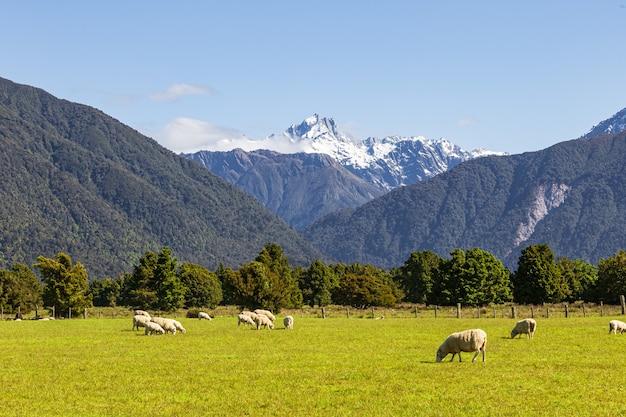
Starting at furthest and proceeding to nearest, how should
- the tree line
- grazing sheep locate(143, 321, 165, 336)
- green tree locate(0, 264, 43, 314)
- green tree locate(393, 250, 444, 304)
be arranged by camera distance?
1. green tree locate(393, 250, 444, 304)
2. green tree locate(0, 264, 43, 314)
3. the tree line
4. grazing sheep locate(143, 321, 165, 336)

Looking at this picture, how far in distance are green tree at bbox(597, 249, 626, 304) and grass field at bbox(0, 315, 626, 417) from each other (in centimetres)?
6919

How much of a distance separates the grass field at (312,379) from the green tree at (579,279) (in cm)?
9814

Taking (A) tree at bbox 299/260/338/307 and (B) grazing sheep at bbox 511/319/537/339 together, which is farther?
(A) tree at bbox 299/260/338/307

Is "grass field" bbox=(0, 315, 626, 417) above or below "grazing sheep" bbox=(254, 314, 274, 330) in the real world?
below

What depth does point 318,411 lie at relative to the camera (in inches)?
861

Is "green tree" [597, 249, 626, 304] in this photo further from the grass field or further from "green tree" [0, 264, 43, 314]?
"green tree" [0, 264, 43, 314]

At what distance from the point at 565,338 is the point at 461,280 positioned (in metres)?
61.1

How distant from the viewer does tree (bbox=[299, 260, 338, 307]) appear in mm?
157375

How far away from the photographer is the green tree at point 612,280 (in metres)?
107

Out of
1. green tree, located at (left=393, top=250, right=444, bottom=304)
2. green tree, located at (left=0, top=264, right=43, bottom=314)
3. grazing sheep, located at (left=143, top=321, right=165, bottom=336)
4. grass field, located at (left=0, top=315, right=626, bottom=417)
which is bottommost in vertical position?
grass field, located at (left=0, top=315, right=626, bottom=417)

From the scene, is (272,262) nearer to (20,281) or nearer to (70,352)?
(20,281)

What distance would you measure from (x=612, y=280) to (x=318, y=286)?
65353 mm

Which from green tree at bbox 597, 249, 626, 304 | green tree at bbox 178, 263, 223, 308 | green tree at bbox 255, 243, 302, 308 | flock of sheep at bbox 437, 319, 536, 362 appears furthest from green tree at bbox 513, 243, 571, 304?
flock of sheep at bbox 437, 319, 536, 362

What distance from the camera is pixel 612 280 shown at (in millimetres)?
110188
